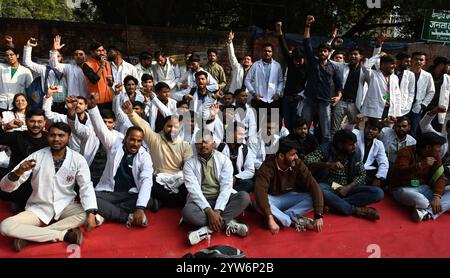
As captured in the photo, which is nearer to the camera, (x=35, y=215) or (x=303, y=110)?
(x=35, y=215)

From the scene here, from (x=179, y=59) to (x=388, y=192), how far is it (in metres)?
6.46

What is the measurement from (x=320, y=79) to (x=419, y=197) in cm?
211

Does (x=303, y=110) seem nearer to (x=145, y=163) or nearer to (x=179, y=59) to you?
(x=145, y=163)

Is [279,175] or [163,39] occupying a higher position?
[163,39]

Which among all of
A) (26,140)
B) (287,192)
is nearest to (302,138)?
(287,192)

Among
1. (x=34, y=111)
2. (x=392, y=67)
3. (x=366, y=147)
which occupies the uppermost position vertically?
(x=392, y=67)

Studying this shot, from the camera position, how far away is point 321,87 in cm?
584

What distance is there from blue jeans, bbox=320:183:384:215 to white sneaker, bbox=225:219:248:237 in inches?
41.9

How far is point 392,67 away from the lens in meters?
5.82

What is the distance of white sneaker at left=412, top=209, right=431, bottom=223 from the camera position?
15.0 feet

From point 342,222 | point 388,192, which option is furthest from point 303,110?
point 342,222

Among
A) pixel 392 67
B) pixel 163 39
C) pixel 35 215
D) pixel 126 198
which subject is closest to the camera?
pixel 35 215

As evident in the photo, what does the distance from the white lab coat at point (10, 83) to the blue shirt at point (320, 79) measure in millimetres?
3978

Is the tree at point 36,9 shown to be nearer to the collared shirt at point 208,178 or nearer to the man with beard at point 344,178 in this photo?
the collared shirt at point 208,178
